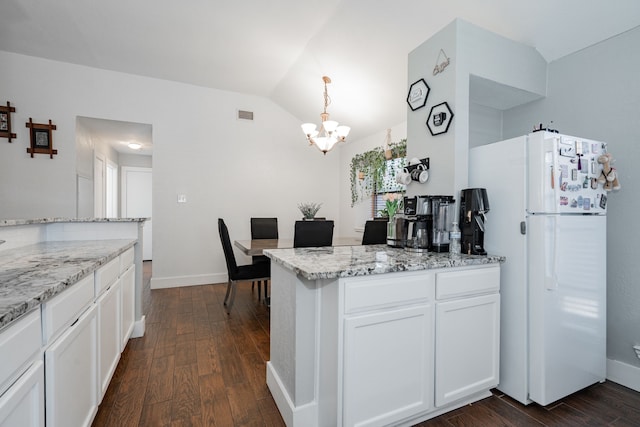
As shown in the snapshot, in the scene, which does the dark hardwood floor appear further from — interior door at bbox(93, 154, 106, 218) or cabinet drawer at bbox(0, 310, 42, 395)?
interior door at bbox(93, 154, 106, 218)

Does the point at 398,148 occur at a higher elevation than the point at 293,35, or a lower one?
lower

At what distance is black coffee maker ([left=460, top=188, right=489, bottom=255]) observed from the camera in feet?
6.16

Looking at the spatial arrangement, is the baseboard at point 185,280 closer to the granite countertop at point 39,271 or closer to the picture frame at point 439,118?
the granite countertop at point 39,271

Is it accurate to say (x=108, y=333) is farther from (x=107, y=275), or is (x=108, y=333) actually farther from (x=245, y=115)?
(x=245, y=115)

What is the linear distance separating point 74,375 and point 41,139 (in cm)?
384

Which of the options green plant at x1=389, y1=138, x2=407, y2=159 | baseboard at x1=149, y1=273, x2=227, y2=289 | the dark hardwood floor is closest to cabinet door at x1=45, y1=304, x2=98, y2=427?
the dark hardwood floor

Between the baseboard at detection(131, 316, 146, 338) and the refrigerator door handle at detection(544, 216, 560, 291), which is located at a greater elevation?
the refrigerator door handle at detection(544, 216, 560, 291)

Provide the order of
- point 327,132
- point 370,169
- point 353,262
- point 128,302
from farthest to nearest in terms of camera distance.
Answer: point 370,169 → point 327,132 → point 128,302 → point 353,262

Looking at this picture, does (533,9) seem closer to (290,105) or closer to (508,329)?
(508,329)

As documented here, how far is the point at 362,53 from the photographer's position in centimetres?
312

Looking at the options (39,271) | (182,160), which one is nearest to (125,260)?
(39,271)

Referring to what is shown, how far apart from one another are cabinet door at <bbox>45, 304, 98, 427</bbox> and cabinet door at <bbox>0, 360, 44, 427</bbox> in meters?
0.05

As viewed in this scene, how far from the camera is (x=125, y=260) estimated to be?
2.13 meters

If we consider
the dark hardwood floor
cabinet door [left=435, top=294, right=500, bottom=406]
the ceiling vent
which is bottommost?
the dark hardwood floor
